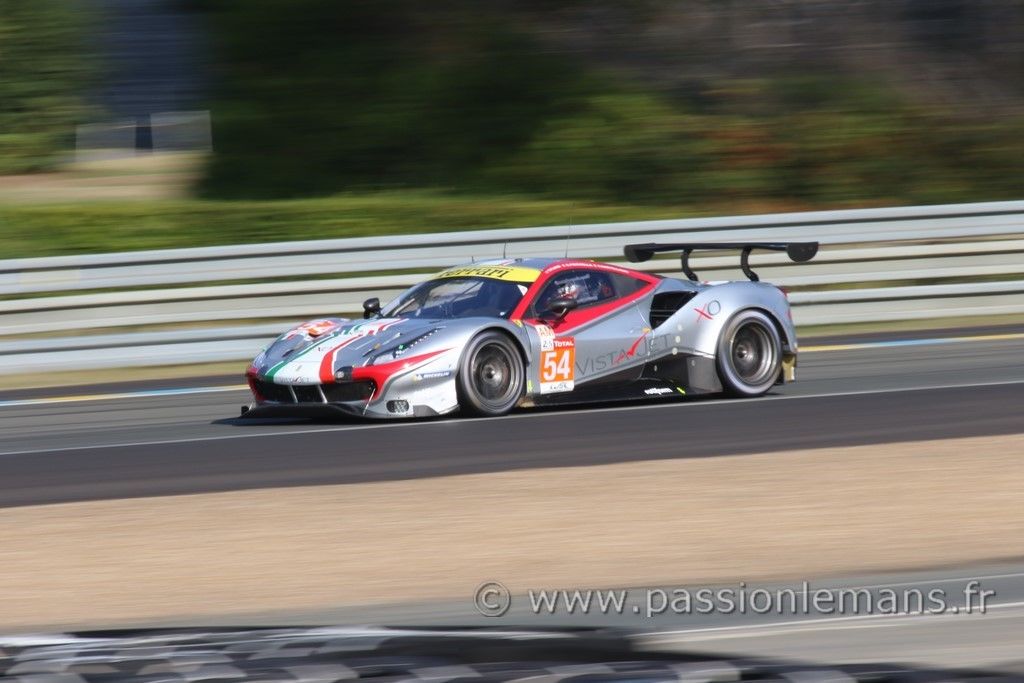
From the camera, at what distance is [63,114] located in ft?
69.1

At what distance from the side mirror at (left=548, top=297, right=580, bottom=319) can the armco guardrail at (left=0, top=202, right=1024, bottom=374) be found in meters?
4.03

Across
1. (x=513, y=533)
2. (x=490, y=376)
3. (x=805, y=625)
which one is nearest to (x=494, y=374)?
(x=490, y=376)

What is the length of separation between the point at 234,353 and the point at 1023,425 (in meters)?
7.25

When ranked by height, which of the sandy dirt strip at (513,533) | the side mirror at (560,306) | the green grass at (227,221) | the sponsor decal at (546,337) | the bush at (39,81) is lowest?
the sandy dirt strip at (513,533)

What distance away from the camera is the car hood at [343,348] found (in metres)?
10.1

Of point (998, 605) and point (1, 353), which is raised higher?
point (1, 353)

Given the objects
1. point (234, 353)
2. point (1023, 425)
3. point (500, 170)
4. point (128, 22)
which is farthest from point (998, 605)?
point (128, 22)

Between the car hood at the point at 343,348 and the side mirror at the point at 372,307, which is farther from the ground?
the side mirror at the point at 372,307

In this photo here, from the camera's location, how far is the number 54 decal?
10609 mm

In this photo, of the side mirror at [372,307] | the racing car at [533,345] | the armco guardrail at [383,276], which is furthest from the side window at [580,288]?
the armco guardrail at [383,276]

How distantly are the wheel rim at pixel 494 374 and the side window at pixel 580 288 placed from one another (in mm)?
458

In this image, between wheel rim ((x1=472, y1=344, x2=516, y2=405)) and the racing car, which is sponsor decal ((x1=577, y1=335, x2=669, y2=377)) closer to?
the racing car

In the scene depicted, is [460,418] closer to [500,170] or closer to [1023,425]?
[1023,425]

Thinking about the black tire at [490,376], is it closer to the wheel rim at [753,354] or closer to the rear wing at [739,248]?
the rear wing at [739,248]
